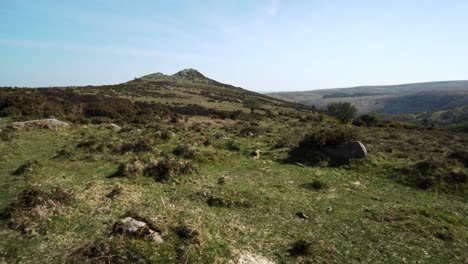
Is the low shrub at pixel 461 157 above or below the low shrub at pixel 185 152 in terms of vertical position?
below

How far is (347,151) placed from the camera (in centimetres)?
2223

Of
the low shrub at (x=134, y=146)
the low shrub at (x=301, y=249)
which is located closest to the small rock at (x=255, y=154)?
the low shrub at (x=134, y=146)

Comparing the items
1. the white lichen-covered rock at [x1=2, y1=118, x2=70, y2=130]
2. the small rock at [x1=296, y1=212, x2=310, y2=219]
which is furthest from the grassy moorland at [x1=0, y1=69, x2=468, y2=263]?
the white lichen-covered rock at [x1=2, y1=118, x2=70, y2=130]

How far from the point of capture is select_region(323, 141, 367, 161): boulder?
2184 centimetres

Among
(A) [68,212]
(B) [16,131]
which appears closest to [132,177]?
(A) [68,212]

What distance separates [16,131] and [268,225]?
24284mm

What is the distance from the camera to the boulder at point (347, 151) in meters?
21.8

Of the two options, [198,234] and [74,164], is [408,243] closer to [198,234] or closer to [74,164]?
[198,234]

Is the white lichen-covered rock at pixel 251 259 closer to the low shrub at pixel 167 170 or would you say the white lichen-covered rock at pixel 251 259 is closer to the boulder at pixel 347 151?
the low shrub at pixel 167 170

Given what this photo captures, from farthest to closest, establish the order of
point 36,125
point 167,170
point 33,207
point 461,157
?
point 36,125
point 461,157
point 167,170
point 33,207

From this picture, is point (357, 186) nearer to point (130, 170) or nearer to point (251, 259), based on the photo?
point (251, 259)

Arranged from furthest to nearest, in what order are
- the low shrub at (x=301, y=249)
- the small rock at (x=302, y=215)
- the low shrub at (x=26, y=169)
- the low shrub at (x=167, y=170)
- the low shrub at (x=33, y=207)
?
the low shrub at (x=167, y=170)
the low shrub at (x=26, y=169)
the small rock at (x=302, y=215)
the low shrub at (x=33, y=207)
the low shrub at (x=301, y=249)

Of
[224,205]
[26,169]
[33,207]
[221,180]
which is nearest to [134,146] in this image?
[26,169]

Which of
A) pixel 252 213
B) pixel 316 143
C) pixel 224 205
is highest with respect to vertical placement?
pixel 316 143
